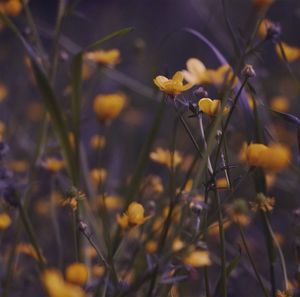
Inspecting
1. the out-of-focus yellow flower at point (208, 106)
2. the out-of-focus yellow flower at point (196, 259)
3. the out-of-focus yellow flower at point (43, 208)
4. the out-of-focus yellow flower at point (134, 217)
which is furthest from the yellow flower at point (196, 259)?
the out-of-focus yellow flower at point (43, 208)

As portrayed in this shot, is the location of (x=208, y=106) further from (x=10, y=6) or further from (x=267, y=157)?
(x=10, y=6)

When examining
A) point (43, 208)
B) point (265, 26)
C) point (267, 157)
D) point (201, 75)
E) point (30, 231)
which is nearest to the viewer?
point (267, 157)

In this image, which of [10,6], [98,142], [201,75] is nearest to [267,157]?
[201,75]

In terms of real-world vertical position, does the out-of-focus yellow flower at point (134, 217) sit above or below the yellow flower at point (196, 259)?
above

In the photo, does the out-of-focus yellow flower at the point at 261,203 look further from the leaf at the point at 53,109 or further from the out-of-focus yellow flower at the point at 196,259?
the leaf at the point at 53,109

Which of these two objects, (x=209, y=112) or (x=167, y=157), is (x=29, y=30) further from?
(x=209, y=112)

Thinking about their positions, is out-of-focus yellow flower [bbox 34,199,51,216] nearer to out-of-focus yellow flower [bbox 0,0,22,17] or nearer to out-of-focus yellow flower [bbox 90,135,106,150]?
out-of-focus yellow flower [bbox 90,135,106,150]

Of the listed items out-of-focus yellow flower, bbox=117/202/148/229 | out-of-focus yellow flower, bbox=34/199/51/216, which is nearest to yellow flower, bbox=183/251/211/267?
out-of-focus yellow flower, bbox=117/202/148/229

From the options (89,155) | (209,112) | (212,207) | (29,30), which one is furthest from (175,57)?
(209,112)

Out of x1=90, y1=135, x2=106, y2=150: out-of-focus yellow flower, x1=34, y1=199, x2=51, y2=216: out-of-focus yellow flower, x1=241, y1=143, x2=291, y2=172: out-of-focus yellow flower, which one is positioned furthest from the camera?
x1=34, y1=199, x2=51, y2=216: out-of-focus yellow flower
